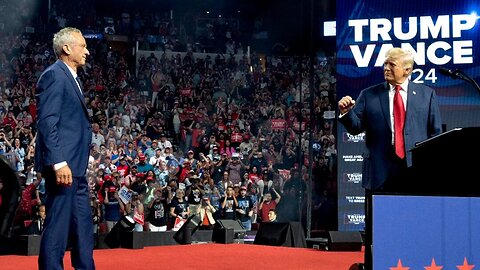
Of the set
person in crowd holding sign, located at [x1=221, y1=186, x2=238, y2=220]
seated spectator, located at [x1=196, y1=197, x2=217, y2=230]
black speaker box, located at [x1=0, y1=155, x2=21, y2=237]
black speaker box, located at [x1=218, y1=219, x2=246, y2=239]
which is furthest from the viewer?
person in crowd holding sign, located at [x1=221, y1=186, x2=238, y2=220]

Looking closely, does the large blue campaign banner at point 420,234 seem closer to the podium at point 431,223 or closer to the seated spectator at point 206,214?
the podium at point 431,223

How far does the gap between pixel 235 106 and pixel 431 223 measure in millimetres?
17261

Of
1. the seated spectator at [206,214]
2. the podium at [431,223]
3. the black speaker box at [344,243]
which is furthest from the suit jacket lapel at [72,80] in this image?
the seated spectator at [206,214]

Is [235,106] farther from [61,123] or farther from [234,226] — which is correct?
[61,123]

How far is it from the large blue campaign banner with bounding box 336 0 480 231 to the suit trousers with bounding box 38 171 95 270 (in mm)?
7148

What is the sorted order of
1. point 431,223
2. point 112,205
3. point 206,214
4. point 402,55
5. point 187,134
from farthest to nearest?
1. point 187,134
2. point 206,214
3. point 112,205
4. point 402,55
5. point 431,223

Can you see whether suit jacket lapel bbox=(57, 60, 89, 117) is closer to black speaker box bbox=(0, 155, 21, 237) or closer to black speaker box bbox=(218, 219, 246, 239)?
black speaker box bbox=(0, 155, 21, 237)

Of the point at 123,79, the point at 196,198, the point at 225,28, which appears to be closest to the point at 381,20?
the point at 196,198

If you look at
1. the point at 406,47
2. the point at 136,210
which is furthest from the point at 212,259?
the point at 136,210

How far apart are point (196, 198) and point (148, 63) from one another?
9.61 m

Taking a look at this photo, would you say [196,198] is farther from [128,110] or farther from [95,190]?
[128,110]

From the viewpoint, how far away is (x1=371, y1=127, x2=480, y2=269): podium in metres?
3.58

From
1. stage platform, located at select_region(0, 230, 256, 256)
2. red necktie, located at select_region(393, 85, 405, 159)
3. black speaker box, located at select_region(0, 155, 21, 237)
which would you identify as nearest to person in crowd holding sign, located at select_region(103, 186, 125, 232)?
stage platform, located at select_region(0, 230, 256, 256)

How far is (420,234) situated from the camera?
3.61m
